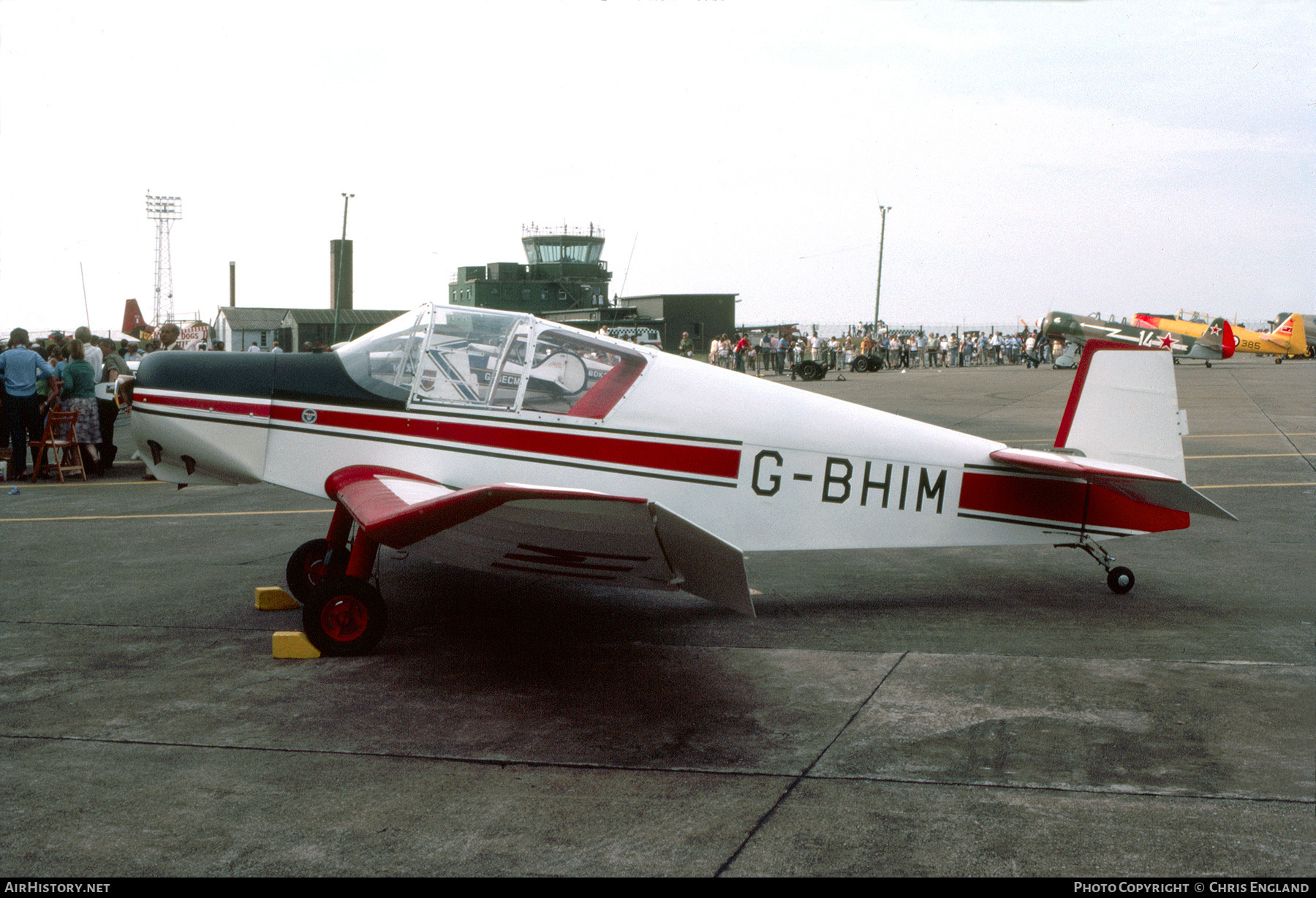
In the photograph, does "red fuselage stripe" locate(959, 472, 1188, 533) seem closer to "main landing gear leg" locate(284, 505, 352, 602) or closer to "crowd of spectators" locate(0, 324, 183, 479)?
"main landing gear leg" locate(284, 505, 352, 602)

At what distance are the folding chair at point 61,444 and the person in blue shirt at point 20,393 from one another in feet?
0.54

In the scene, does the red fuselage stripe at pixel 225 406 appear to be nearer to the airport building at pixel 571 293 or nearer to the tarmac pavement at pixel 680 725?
the tarmac pavement at pixel 680 725

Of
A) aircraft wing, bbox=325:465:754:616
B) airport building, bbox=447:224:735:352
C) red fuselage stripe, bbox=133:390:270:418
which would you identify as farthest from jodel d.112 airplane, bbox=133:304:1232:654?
airport building, bbox=447:224:735:352

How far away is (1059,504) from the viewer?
6418 mm

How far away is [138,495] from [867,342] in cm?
4025

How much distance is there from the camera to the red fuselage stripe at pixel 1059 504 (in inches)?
249

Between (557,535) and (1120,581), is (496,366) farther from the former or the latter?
(1120,581)

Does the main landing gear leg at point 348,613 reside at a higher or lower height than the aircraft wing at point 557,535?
lower

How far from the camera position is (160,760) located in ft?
13.5

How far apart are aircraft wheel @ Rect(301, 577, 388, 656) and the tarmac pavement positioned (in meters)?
0.13

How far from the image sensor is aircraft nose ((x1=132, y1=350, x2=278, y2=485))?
6.18 metres

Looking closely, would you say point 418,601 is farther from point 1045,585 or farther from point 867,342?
point 867,342

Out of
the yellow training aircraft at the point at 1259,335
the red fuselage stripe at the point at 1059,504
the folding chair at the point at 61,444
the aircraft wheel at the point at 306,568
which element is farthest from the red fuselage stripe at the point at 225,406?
the yellow training aircraft at the point at 1259,335

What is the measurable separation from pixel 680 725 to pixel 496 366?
8.65ft
